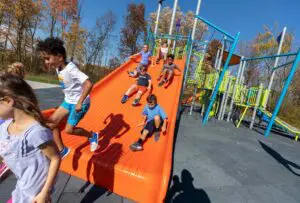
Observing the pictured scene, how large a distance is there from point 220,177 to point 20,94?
347cm

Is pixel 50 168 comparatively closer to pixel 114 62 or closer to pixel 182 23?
pixel 114 62

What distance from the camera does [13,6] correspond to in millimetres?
18406

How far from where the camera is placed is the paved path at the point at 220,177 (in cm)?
263

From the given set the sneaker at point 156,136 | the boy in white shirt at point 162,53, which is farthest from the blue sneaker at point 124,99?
the boy in white shirt at point 162,53

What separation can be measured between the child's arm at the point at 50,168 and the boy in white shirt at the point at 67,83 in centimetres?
94

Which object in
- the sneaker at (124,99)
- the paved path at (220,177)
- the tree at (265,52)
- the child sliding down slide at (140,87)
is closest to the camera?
the paved path at (220,177)

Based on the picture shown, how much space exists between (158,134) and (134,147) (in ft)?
2.26

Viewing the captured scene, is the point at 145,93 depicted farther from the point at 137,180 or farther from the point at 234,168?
the point at 137,180

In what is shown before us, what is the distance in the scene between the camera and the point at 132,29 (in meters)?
28.3

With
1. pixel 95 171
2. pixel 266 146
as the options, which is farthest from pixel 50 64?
pixel 266 146

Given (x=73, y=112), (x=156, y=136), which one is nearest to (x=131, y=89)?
(x=156, y=136)

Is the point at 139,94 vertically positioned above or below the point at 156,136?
above

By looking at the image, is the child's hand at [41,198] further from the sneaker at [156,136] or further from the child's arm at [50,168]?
the sneaker at [156,136]

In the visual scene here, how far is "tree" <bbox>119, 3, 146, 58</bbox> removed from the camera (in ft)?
92.0
